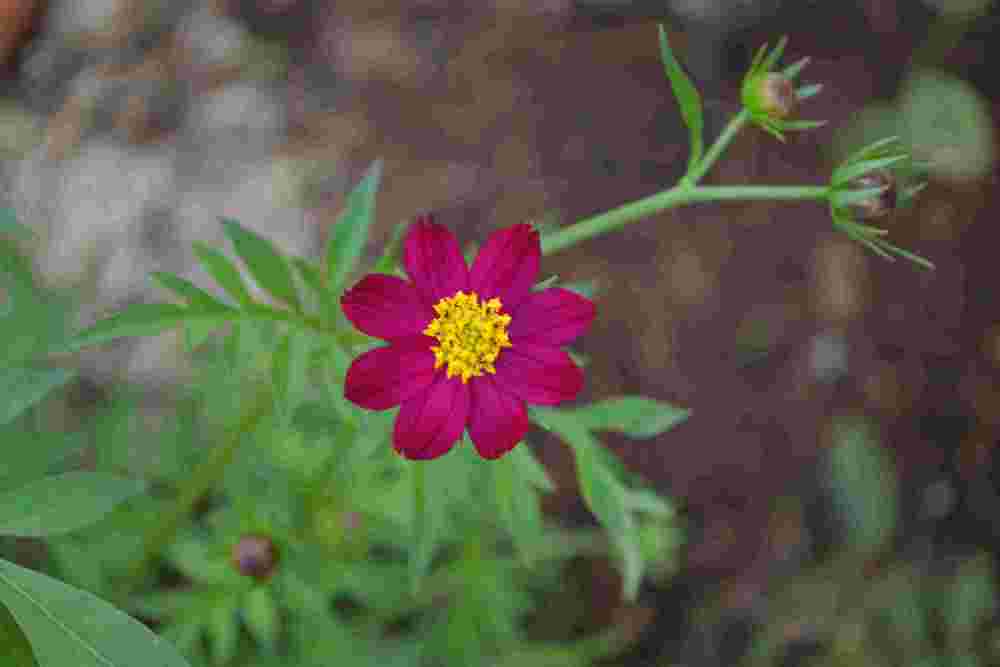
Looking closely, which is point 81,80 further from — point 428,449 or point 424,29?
point 428,449

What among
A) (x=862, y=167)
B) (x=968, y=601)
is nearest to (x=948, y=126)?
(x=968, y=601)

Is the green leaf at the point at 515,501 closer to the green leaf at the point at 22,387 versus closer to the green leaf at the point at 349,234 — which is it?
the green leaf at the point at 349,234

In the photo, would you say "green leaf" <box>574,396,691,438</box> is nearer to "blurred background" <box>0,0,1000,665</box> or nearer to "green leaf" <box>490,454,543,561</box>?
"green leaf" <box>490,454,543,561</box>

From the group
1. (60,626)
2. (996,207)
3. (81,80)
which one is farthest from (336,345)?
(996,207)

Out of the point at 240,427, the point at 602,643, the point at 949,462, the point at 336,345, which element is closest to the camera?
the point at 336,345

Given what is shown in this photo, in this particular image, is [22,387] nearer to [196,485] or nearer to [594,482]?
[196,485]

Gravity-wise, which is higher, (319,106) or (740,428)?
(319,106)

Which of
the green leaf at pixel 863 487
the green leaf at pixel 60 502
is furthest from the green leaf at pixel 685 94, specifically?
the green leaf at pixel 863 487
